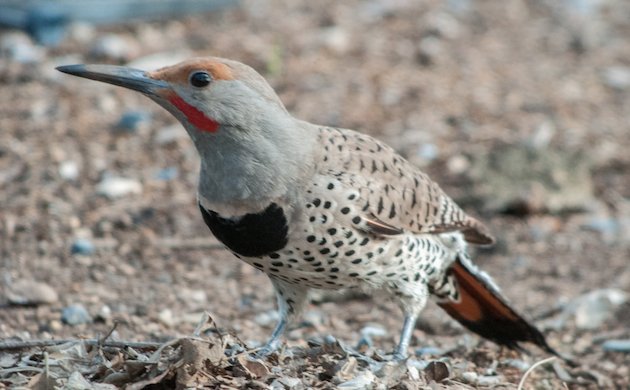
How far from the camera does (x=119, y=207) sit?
7.06 meters

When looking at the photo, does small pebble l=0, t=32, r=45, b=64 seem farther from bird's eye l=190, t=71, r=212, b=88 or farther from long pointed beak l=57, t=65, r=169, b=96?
bird's eye l=190, t=71, r=212, b=88

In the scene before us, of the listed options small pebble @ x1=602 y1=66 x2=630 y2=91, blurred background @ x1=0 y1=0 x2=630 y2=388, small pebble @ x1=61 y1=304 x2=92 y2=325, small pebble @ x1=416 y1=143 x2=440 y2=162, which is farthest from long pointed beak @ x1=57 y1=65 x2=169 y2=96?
small pebble @ x1=602 y1=66 x2=630 y2=91

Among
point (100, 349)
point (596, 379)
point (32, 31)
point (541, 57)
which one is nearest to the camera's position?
point (100, 349)

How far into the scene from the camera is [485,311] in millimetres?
5449

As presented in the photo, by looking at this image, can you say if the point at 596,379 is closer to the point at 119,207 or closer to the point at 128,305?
the point at 128,305

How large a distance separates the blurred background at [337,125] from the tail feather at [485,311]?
12cm

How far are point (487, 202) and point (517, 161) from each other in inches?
18.4

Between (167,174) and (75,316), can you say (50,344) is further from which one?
(167,174)

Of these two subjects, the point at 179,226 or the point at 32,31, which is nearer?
the point at 179,226

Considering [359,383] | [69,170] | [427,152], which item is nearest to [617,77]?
[427,152]

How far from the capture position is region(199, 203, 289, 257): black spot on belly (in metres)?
4.39

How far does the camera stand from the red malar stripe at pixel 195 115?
4516mm

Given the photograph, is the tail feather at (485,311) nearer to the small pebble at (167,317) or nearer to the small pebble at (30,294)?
the small pebble at (167,317)

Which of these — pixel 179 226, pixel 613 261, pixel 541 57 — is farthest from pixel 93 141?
pixel 541 57
